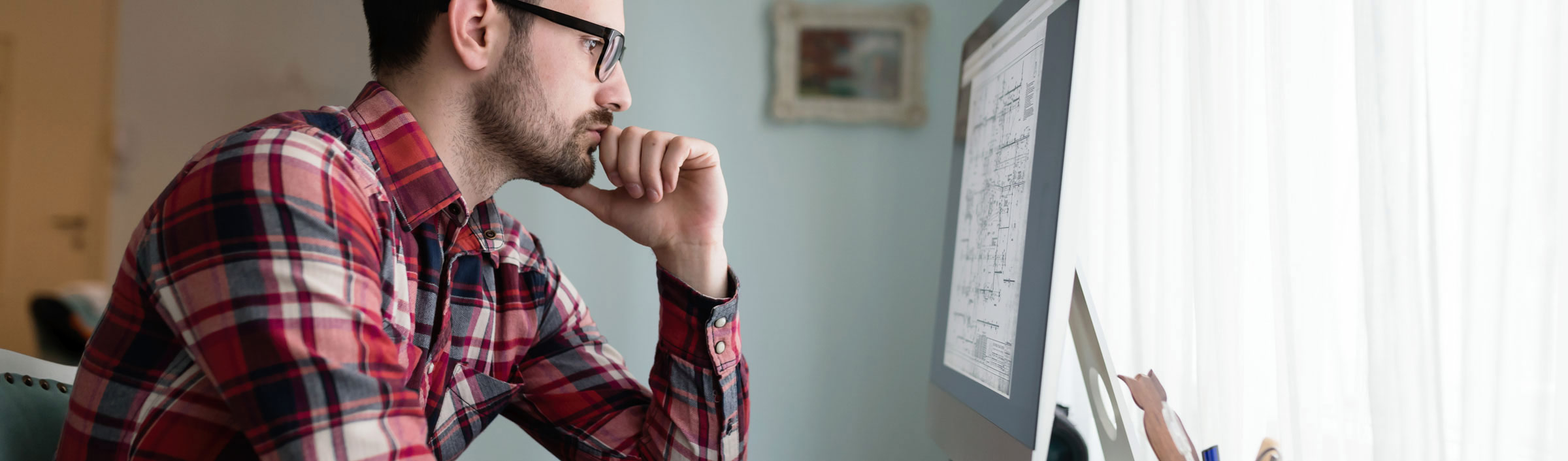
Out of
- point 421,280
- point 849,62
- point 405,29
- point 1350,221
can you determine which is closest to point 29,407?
point 421,280

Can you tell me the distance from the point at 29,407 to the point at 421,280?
1.20ft

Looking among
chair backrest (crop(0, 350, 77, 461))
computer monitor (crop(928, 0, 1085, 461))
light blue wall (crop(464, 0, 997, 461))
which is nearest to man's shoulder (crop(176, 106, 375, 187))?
chair backrest (crop(0, 350, 77, 461))

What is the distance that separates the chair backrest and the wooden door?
4.00 ft

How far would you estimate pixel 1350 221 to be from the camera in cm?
72

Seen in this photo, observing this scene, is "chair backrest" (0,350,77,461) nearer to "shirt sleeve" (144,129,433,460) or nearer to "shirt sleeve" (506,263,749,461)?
"shirt sleeve" (144,129,433,460)

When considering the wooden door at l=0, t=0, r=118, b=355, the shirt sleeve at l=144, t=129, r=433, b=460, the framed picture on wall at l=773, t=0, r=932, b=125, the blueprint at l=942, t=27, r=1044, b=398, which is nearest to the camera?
the shirt sleeve at l=144, t=129, r=433, b=460

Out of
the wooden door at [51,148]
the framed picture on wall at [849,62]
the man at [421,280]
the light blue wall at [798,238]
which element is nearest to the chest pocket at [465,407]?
the man at [421,280]

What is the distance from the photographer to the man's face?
2.85 feet

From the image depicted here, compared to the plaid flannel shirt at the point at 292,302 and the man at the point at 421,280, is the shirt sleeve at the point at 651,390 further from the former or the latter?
the plaid flannel shirt at the point at 292,302

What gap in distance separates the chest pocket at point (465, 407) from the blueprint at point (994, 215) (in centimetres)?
61

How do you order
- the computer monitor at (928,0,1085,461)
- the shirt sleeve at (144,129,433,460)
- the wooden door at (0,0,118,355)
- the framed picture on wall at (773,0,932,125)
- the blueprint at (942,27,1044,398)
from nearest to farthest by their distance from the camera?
the shirt sleeve at (144,129,433,460)
the computer monitor at (928,0,1085,461)
the blueprint at (942,27,1044,398)
the wooden door at (0,0,118,355)
the framed picture on wall at (773,0,932,125)

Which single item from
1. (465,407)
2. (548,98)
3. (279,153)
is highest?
(548,98)

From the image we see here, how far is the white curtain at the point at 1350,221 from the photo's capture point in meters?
0.58

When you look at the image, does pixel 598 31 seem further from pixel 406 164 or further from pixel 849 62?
pixel 849 62
